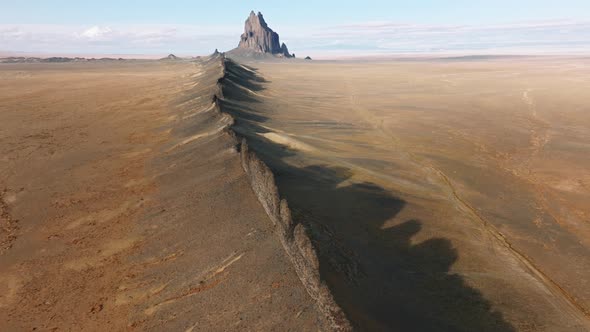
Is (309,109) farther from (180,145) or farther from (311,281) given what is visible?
(311,281)

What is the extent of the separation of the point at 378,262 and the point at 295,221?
7.05 feet

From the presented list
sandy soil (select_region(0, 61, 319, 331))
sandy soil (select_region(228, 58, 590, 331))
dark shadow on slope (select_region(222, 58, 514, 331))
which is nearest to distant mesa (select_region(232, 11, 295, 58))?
sandy soil (select_region(228, 58, 590, 331))

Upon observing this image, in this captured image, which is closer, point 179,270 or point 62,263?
point 179,270

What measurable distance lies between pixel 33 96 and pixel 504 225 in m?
46.5

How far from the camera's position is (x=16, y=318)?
315 inches

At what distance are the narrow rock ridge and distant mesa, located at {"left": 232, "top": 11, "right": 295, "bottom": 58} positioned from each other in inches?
7132

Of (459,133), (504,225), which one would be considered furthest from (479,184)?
(459,133)

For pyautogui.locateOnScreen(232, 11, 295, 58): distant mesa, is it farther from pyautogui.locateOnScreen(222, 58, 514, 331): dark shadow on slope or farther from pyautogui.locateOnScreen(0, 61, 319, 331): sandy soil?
pyautogui.locateOnScreen(222, 58, 514, 331): dark shadow on slope

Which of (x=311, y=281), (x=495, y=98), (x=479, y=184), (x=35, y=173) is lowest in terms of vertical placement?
(x=495, y=98)

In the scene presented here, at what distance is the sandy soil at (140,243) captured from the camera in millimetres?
7820

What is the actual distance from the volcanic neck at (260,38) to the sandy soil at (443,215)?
165875 millimetres

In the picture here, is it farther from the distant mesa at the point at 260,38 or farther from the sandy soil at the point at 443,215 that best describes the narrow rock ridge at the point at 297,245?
the distant mesa at the point at 260,38

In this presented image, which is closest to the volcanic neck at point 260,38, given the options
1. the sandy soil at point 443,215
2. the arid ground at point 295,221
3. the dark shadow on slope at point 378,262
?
the sandy soil at point 443,215

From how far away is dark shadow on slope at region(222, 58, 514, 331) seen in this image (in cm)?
784
